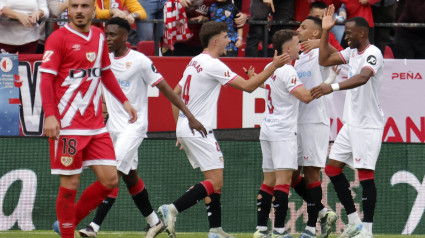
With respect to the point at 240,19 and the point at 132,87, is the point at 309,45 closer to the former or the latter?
the point at 132,87

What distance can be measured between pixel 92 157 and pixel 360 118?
3423 mm

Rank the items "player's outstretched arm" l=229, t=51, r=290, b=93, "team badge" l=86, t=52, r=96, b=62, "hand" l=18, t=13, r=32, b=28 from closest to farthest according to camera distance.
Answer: "team badge" l=86, t=52, r=96, b=62, "player's outstretched arm" l=229, t=51, r=290, b=93, "hand" l=18, t=13, r=32, b=28

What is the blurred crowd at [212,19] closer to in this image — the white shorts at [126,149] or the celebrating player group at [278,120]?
the celebrating player group at [278,120]

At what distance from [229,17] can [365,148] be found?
12.5 feet

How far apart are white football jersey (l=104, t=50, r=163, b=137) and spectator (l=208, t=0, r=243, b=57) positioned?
3080 mm

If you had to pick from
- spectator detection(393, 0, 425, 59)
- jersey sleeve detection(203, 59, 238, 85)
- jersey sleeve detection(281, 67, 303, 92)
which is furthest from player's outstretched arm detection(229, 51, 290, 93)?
spectator detection(393, 0, 425, 59)

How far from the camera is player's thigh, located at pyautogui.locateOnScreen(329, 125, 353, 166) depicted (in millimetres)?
11523

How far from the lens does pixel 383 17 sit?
1527cm

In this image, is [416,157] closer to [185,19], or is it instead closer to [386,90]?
[386,90]

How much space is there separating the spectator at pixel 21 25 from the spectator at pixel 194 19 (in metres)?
1.96

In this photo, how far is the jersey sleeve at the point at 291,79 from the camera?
36.4 ft

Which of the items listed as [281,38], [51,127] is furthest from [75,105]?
[281,38]

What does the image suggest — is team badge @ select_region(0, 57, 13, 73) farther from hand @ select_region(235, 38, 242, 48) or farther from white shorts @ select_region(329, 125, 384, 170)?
white shorts @ select_region(329, 125, 384, 170)

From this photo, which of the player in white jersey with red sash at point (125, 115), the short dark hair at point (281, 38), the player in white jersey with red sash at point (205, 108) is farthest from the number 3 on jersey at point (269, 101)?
the player in white jersey with red sash at point (125, 115)
